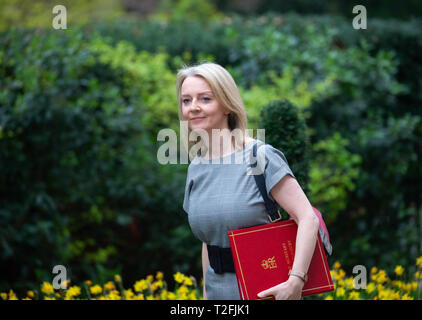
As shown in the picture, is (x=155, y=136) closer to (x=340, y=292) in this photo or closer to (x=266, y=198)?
(x=340, y=292)

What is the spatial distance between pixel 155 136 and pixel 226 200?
11.6 feet

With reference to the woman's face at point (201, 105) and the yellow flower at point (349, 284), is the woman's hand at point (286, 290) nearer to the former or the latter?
the woman's face at point (201, 105)

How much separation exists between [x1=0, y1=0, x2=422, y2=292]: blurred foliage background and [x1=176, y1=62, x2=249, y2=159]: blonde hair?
1.52 meters

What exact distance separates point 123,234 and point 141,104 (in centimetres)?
140

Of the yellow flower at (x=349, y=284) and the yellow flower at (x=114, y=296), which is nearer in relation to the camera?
the yellow flower at (x=114, y=296)

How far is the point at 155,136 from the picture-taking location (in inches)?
217

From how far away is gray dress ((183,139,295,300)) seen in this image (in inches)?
79.9

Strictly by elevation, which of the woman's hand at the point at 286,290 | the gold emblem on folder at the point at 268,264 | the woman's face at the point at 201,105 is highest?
the woman's face at the point at 201,105

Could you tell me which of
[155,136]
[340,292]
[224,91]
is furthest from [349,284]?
[155,136]

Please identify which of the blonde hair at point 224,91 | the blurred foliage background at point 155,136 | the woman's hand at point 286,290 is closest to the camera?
the woman's hand at point 286,290

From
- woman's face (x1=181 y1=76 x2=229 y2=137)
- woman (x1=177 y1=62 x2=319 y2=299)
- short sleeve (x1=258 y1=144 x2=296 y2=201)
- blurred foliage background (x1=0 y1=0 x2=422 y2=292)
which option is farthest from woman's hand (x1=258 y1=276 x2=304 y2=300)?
blurred foliage background (x1=0 y1=0 x2=422 y2=292)

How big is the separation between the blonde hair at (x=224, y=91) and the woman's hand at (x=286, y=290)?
0.61 m

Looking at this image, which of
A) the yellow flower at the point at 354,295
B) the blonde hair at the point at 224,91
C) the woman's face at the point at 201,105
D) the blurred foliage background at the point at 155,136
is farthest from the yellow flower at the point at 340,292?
the woman's face at the point at 201,105

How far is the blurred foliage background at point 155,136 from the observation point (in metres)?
4.32
